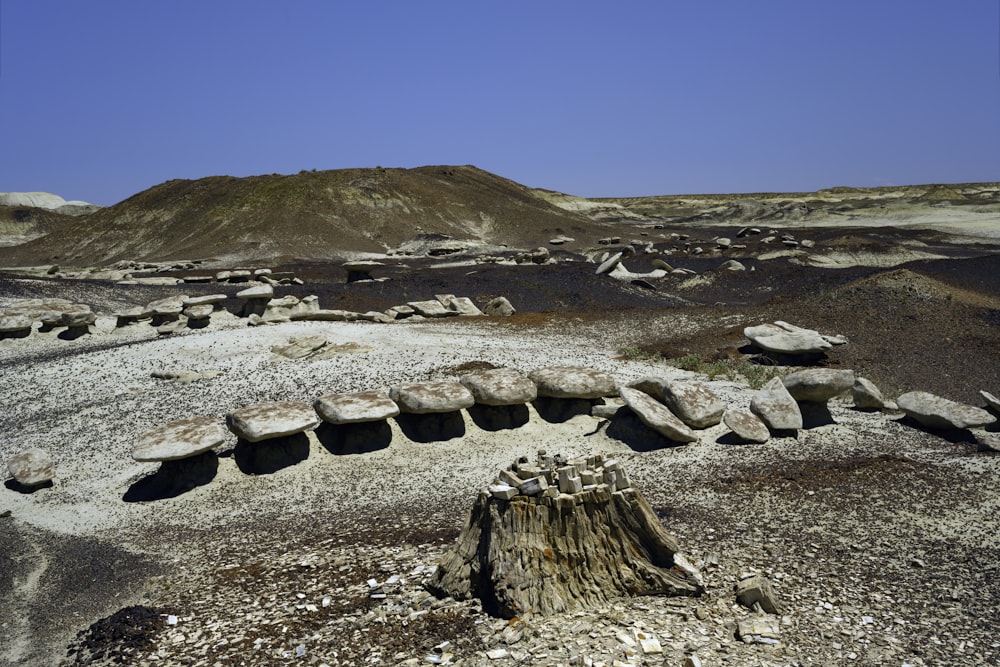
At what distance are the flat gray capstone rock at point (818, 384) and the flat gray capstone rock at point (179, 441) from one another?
7799 mm

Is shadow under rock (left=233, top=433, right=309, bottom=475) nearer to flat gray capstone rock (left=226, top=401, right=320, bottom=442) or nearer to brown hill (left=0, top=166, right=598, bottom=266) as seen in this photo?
flat gray capstone rock (left=226, top=401, right=320, bottom=442)

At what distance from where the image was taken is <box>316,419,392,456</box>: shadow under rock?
10.3m

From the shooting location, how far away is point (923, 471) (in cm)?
849

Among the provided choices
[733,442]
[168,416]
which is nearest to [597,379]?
[733,442]

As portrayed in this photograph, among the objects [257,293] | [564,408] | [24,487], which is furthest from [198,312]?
[564,408]

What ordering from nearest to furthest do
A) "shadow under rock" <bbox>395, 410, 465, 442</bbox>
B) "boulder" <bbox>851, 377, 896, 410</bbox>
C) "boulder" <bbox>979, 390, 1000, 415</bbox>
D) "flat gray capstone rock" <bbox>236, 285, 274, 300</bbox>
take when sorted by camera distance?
"boulder" <bbox>979, 390, 1000, 415</bbox>, "shadow under rock" <bbox>395, 410, 465, 442</bbox>, "boulder" <bbox>851, 377, 896, 410</bbox>, "flat gray capstone rock" <bbox>236, 285, 274, 300</bbox>

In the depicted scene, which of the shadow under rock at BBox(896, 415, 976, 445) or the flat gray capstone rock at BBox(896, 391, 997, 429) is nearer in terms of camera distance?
the shadow under rock at BBox(896, 415, 976, 445)

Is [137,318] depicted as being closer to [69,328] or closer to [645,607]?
[69,328]

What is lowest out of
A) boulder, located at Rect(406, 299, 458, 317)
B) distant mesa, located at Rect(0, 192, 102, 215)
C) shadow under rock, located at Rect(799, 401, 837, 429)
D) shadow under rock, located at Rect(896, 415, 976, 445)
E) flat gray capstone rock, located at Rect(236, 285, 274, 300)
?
A: shadow under rock, located at Rect(896, 415, 976, 445)

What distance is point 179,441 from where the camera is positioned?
31.1 feet

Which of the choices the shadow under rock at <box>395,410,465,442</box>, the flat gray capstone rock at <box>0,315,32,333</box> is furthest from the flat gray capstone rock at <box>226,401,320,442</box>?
the flat gray capstone rock at <box>0,315,32,333</box>

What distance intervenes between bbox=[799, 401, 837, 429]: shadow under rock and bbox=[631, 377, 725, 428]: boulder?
1204 millimetres

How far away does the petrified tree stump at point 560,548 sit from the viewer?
5770mm

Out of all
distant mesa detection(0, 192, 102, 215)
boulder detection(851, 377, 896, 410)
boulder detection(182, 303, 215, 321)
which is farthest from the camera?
distant mesa detection(0, 192, 102, 215)
